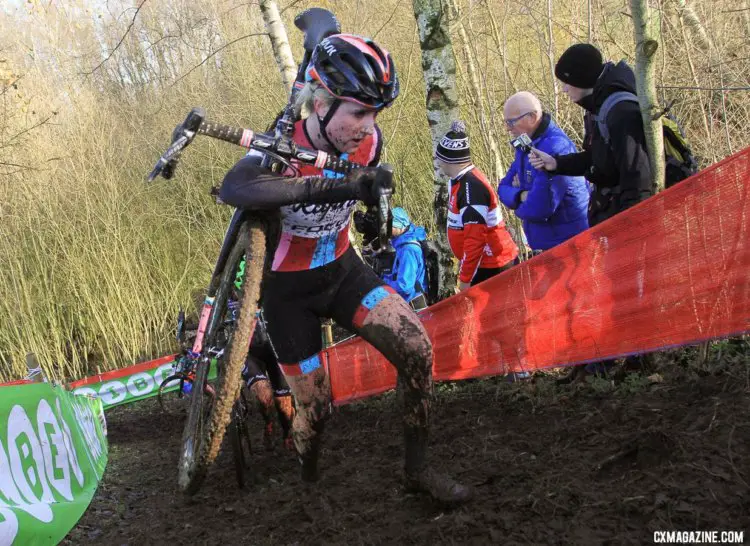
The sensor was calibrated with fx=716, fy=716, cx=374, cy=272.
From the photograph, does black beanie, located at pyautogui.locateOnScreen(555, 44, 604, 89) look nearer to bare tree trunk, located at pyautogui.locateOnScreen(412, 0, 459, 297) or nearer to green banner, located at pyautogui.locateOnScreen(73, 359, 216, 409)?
bare tree trunk, located at pyautogui.locateOnScreen(412, 0, 459, 297)

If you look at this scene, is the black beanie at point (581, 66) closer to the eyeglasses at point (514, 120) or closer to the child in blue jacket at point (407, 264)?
the eyeglasses at point (514, 120)

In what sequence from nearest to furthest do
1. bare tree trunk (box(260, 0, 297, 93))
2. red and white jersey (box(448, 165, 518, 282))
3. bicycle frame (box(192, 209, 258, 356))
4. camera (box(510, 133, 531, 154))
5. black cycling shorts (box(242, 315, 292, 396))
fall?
bicycle frame (box(192, 209, 258, 356)), camera (box(510, 133, 531, 154)), red and white jersey (box(448, 165, 518, 282)), black cycling shorts (box(242, 315, 292, 396)), bare tree trunk (box(260, 0, 297, 93))

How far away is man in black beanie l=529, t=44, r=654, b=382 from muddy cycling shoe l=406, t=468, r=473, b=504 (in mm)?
1694

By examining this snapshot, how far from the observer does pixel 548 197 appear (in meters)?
5.26

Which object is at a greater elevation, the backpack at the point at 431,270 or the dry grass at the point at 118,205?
the dry grass at the point at 118,205

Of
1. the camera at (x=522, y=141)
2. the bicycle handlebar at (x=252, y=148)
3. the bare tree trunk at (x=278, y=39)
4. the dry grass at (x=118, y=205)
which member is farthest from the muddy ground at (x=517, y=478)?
the dry grass at (x=118, y=205)

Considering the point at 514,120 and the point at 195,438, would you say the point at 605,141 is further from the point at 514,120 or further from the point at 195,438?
the point at 195,438

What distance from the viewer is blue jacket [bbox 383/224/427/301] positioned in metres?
6.30

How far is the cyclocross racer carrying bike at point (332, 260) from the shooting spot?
3.24m

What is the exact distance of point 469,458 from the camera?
163 inches

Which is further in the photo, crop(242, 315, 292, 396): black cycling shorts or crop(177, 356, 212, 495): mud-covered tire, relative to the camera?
crop(242, 315, 292, 396): black cycling shorts

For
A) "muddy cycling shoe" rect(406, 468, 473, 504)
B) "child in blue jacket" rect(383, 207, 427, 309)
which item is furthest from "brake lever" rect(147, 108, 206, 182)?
"child in blue jacket" rect(383, 207, 427, 309)

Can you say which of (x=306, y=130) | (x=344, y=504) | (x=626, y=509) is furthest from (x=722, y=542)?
(x=306, y=130)

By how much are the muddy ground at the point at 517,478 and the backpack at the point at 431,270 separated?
126 centimetres
